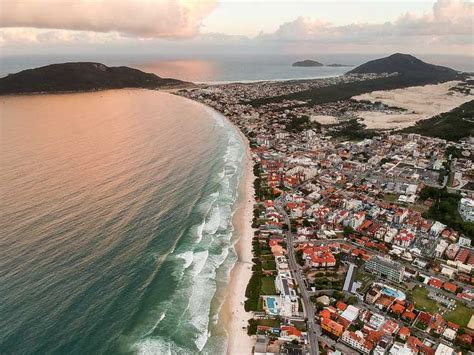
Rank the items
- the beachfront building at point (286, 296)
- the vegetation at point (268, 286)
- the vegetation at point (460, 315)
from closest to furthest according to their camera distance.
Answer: the vegetation at point (460, 315) → the beachfront building at point (286, 296) → the vegetation at point (268, 286)

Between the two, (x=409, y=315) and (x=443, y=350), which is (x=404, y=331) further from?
(x=443, y=350)

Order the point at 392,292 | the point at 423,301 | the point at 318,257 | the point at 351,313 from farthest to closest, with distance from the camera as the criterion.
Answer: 1. the point at 318,257
2. the point at 392,292
3. the point at 423,301
4. the point at 351,313

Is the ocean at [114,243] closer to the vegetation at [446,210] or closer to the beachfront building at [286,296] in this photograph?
the beachfront building at [286,296]

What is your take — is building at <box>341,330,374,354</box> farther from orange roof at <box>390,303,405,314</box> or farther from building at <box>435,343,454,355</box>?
orange roof at <box>390,303,405,314</box>

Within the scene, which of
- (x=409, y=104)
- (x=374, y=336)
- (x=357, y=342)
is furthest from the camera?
(x=409, y=104)

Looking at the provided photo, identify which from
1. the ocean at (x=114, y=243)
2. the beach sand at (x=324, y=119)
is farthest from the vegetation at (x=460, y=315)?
the beach sand at (x=324, y=119)

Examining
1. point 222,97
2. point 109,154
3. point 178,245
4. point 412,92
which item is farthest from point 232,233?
point 412,92

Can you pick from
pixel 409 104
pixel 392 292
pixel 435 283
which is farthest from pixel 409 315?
pixel 409 104
